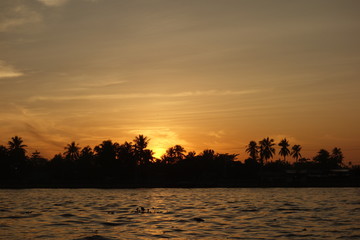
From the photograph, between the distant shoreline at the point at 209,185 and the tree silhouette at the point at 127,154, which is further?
the tree silhouette at the point at 127,154

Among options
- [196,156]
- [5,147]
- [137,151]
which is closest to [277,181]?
[196,156]

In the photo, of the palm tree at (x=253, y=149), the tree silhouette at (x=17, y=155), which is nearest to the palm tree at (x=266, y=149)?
the palm tree at (x=253, y=149)

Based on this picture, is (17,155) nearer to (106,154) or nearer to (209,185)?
(106,154)

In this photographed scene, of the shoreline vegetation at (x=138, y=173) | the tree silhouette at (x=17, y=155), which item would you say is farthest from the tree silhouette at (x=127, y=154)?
the tree silhouette at (x=17, y=155)

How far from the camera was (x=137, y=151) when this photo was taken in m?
144

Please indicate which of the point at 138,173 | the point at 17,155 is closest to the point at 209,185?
the point at 138,173

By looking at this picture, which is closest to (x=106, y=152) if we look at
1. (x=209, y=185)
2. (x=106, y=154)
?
(x=106, y=154)

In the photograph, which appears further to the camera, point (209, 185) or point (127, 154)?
point (127, 154)

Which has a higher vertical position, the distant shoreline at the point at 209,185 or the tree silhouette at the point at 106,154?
the tree silhouette at the point at 106,154

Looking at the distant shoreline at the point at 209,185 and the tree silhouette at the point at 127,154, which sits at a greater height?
the tree silhouette at the point at 127,154

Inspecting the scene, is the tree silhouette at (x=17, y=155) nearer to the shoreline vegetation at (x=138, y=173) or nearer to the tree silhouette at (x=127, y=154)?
the shoreline vegetation at (x=138, y=173)

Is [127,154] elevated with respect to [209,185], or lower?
elevated

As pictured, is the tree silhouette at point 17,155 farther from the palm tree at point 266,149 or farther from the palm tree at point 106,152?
the palm tree at point 266,149

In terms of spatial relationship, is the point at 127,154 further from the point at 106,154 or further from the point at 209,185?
the point at 209,185
